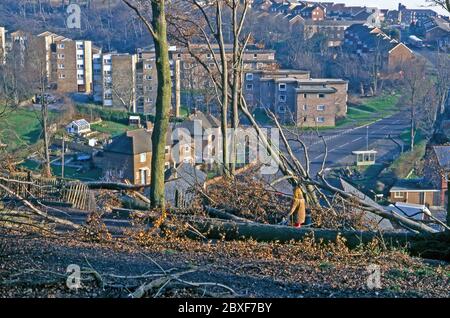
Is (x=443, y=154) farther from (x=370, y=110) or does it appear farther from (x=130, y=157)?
(x=370, y=110)

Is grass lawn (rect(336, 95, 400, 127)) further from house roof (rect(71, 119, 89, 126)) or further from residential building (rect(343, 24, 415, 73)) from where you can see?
house roof (rect(71, 119, 89, 126))

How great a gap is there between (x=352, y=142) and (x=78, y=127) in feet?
41.2

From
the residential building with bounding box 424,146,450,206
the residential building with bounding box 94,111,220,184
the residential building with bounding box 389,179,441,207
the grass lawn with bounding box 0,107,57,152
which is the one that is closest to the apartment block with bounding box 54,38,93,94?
the grass lawn with bounding box 0,107,57,152

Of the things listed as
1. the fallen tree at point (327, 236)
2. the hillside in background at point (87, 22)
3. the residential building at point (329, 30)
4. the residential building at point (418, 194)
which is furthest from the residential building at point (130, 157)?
the residential building at point (329, 30)

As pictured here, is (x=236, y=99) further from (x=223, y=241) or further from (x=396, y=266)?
(x=396, y=266)

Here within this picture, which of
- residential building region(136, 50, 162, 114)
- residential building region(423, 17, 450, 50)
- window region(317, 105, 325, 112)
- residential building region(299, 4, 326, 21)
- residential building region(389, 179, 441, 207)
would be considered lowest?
residential building region(389, 179, 441, 207)

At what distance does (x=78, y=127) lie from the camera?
3073cm

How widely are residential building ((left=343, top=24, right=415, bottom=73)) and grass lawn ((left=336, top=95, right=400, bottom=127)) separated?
3890 millimetres

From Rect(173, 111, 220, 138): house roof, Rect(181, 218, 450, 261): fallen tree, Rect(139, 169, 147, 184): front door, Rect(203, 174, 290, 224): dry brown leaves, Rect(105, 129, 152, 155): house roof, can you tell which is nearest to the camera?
Rect(181, 218, 450, 261): fallen tree

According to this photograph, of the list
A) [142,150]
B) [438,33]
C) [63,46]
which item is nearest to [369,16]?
[438,33]

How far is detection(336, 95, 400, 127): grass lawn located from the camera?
35688 mm

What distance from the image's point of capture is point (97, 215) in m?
7.47

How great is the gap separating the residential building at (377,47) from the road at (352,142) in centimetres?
1008

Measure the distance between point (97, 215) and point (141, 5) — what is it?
4.00m
